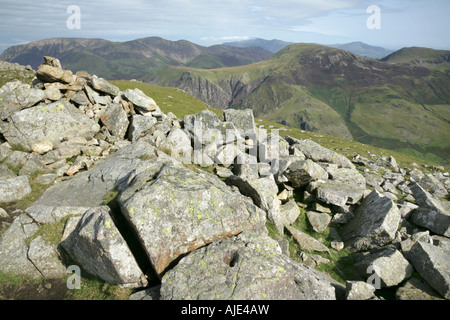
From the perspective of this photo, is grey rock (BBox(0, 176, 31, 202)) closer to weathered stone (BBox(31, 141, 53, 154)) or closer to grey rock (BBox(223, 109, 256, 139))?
weathered stone (BBox(31, 141, 53, 154))

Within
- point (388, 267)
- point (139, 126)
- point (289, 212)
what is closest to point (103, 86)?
point (139, 126)

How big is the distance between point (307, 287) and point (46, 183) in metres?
19.2

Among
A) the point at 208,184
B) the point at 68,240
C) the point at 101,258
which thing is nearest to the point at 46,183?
the point at 68,240

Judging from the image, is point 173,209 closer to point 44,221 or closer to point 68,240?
point 68,240

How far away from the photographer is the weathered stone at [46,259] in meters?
12.7

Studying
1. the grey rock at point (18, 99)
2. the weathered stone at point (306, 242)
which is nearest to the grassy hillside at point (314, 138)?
the grey rock at point (18, 99)

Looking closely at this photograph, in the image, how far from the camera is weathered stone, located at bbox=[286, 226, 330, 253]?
17375mm

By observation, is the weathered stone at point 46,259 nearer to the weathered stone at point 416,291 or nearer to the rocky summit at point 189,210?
the rocky summit at point 189,210

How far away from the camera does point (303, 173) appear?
70.2 feet

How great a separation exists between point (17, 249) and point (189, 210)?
9927mm

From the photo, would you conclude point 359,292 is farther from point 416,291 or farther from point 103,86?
point 103,86

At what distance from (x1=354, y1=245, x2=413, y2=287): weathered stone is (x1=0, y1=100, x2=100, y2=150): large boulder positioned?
2585 cm

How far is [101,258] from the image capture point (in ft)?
38.0
